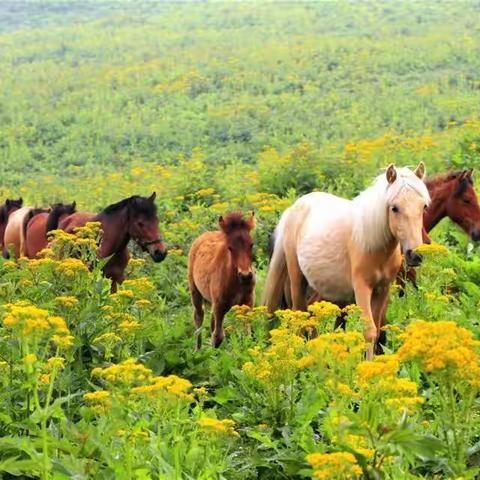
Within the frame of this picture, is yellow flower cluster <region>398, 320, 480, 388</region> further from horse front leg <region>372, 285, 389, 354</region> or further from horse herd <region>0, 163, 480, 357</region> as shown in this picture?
horse front leg <region>372, 285, 389, 354</region>

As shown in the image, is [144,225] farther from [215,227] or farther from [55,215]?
[215,227]

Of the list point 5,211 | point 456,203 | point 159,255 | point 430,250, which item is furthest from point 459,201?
point 5,211

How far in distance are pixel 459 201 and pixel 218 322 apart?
279cm

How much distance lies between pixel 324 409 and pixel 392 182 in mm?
1847

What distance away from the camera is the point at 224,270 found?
8.43 metres

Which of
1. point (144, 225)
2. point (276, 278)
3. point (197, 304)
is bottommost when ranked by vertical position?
point (197, 304)

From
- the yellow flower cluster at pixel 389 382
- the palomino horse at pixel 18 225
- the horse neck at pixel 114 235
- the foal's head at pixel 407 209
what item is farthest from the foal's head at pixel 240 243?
the palomino horse at pixel 18 225

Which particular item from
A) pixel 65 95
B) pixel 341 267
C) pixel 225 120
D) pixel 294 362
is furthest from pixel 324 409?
pixel 65 95

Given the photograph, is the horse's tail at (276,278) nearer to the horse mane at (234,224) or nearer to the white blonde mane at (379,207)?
the horse mane at (234,224)

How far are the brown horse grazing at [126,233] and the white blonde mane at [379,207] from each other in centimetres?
322

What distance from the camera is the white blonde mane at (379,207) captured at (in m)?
6.23

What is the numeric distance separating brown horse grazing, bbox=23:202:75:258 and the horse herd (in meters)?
0.02

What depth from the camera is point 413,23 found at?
128ft

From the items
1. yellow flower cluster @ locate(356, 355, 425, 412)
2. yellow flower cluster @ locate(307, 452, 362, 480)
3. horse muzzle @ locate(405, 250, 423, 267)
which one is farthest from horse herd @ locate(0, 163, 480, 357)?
yellow flower cluster @ locate(307, 452, 362, 480)
